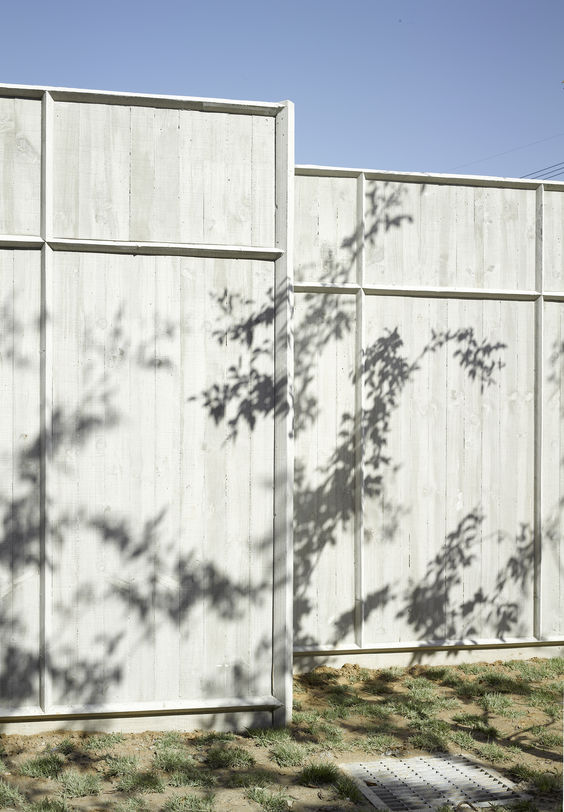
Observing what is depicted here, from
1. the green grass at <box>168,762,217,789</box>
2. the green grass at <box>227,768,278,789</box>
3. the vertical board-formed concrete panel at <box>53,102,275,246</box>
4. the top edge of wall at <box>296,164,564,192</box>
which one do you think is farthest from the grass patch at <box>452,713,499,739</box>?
the top edge of wall at <box>296,164,564,192</box>

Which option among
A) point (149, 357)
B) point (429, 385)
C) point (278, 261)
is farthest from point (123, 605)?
point (429, 385)

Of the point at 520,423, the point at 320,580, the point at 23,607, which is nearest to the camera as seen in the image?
the point at 23,607

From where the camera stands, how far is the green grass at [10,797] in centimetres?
424

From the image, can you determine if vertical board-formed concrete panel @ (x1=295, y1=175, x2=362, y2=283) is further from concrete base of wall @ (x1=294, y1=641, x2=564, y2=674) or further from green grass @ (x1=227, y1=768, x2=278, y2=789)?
green grass @ (x1=227, y1=768, x2=278, y2=789)

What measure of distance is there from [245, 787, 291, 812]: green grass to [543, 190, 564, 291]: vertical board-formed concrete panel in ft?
16.1

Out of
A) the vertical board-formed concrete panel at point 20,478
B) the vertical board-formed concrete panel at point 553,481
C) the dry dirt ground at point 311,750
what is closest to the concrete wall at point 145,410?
the vertical board-formed concrete panel at point 20,478

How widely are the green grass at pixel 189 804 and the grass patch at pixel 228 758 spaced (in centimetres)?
43

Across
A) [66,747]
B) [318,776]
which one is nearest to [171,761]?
[66,747]

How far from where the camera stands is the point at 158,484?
526 cm

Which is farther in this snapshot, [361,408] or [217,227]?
[361,408]

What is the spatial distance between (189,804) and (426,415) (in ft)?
12.5

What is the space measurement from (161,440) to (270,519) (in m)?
A: 0.95

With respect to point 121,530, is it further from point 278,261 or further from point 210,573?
point 278,261

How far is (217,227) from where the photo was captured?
17.5 ft
